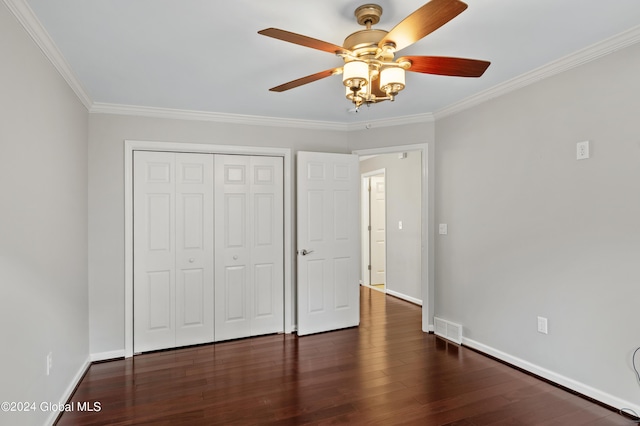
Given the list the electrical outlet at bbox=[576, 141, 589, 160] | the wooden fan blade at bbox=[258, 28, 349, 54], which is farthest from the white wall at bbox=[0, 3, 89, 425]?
the electrical outlet at bbox=[576, 141, 589, 160]

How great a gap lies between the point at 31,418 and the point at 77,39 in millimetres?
2270

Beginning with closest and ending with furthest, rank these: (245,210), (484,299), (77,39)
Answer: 1. (77,39)
2. (484,299)
3. (245,210)

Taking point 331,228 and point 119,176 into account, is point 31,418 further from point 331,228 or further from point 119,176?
point 331,228

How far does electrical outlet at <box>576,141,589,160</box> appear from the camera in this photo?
→ 255 cm

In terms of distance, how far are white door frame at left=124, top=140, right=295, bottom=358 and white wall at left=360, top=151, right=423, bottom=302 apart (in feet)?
7.13

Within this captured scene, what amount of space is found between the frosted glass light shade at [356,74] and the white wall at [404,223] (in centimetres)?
357

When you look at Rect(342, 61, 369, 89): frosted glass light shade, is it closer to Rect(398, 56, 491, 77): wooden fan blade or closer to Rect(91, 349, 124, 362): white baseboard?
Rect(398, 56, 491, 77): wooden fan blade

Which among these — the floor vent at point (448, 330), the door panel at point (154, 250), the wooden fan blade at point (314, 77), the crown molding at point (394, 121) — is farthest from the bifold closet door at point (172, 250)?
the floor vent at point (448, 330)

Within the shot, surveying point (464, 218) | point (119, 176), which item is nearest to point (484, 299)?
point (464, 218)

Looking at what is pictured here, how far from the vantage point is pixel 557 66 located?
2686mm

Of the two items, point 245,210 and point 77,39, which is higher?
point 77,39

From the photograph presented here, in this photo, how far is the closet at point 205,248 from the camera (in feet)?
11.9

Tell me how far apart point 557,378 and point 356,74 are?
9.03ft

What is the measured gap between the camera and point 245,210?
13.1 ft
